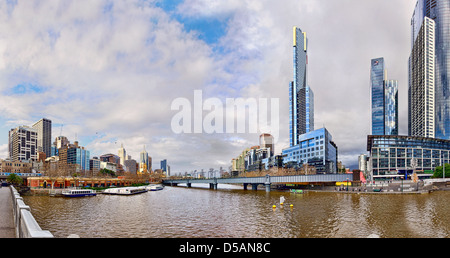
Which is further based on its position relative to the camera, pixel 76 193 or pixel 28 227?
pixel 76 193

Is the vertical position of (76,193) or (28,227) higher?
(28,227)

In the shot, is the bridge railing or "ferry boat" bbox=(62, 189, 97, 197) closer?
the bridge railing

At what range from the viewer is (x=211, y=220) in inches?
1853

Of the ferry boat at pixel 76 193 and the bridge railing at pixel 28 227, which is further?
the ferry boat at pixel 76 193

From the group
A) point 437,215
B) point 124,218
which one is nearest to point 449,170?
point 437,215

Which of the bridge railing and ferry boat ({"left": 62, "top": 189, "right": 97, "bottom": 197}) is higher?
the bridge railing

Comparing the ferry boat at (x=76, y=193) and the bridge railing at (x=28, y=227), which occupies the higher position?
the bridge railing at (x=28, y=227)

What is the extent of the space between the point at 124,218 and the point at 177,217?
945 cm
